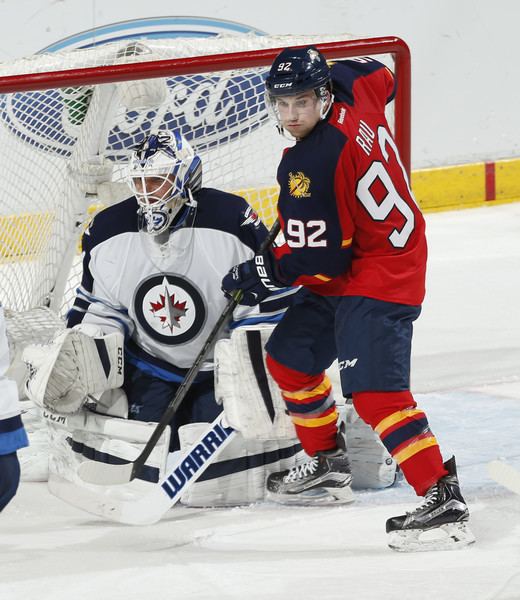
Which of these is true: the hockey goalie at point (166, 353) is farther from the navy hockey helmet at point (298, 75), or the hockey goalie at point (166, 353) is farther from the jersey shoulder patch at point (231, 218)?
the navy hockey helmet at point (298, 75)

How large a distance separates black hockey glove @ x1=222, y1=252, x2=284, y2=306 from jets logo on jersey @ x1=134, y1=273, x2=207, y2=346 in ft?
0.64

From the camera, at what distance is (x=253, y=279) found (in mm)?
2619

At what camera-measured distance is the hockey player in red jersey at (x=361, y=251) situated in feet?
7.95

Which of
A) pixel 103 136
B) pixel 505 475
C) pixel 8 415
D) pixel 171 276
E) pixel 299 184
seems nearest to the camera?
pixel 8 415

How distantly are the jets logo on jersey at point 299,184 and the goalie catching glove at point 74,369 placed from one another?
0.70 m

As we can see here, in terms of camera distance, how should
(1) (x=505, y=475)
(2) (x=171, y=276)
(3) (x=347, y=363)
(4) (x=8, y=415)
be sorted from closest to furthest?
1. (4) (x=8, y=415)
2. (3) (x=347, y=363)
3. (1) (x=505, y=475)
4. (2) (x=171, y=276)

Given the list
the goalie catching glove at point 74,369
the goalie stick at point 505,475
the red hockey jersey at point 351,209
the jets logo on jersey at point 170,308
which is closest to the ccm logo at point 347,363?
the red hockey jersey at point 351,209

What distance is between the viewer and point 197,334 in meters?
2.95

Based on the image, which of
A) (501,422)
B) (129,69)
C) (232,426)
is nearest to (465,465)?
(501,422)

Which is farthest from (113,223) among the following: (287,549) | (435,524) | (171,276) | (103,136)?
(435,524)

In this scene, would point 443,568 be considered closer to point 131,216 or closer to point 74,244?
point 131,216

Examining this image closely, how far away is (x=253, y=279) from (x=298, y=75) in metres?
0.44

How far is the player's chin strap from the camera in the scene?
2.79 metres

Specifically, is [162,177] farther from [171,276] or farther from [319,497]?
[319,497]
